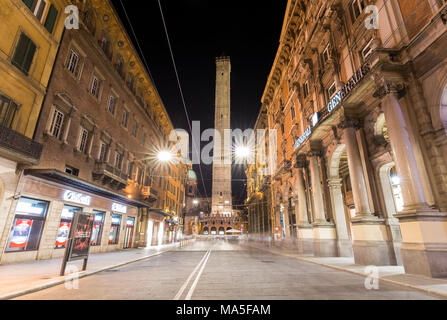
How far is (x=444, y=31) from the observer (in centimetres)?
892

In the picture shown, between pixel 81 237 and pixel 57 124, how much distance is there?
8.94 m

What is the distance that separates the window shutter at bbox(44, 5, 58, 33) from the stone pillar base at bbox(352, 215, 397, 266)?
21.5 m

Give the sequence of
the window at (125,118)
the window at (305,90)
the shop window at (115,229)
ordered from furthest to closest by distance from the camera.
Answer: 1. the window at (125,118)
2. the window at (305,90)
3. the shop window at (115,229)

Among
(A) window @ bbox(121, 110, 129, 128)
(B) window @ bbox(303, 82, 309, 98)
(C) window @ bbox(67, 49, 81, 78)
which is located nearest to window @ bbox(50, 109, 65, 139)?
(C) window @ bbox(67, 49, 81, 78)

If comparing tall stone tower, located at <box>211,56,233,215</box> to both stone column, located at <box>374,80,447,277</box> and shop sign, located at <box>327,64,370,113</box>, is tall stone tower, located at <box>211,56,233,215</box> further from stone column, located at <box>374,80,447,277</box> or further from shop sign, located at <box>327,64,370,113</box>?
stone column, located at <box>374,80,447,277</box>

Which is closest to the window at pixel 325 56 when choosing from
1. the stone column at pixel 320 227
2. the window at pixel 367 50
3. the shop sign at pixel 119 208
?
the window at pixel 367 50

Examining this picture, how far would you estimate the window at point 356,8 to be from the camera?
14.7m

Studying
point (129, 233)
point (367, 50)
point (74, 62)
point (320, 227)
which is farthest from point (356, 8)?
point (129, 233)

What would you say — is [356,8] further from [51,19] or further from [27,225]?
[27,225]

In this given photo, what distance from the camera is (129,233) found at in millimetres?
24656

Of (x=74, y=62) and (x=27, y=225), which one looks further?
(x=74, y=62)

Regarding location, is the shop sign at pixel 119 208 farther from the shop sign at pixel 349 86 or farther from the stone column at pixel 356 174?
the shop sign at pixel 349 86

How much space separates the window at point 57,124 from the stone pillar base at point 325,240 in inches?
762

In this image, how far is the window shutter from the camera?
13.6 m
